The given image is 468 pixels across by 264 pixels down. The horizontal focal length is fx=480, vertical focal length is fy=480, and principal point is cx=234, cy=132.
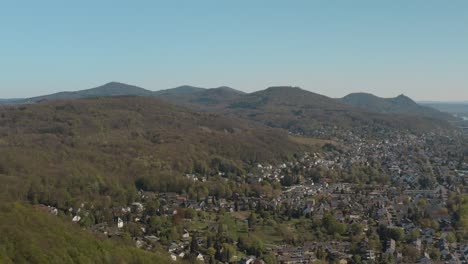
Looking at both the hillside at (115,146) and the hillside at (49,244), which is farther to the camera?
the hillside at (115,146)

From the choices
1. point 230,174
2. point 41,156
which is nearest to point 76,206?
point 41,156

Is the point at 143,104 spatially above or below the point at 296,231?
above

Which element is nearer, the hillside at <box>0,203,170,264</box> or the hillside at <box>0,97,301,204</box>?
the hillside at <box>0,203,170,264</box>

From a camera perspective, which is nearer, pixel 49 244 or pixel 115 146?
pixel 49 244

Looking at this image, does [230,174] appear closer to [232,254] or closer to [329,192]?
[329,192]
